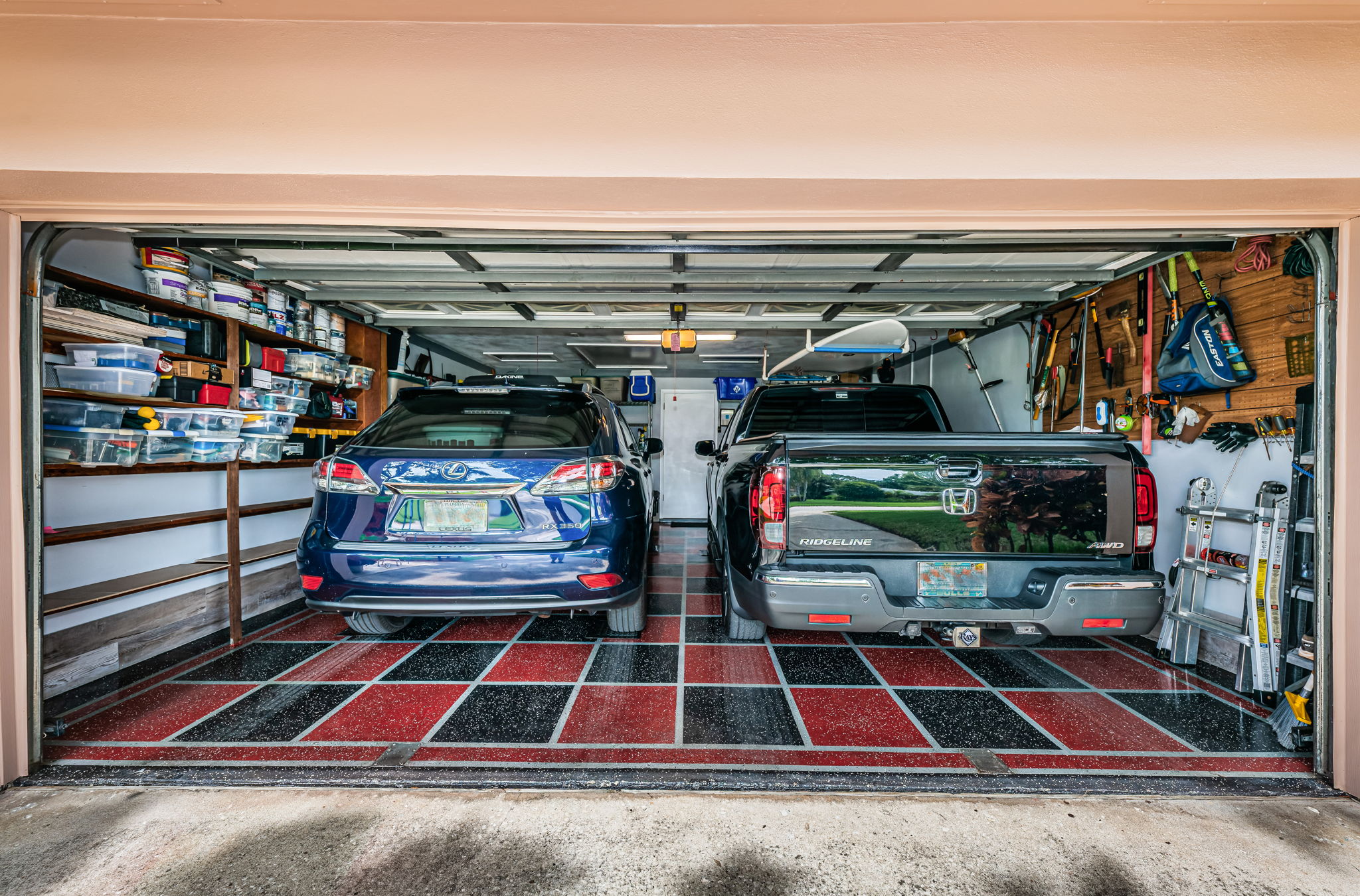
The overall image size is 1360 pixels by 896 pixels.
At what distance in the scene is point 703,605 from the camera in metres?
4.29

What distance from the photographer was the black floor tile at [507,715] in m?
2.33

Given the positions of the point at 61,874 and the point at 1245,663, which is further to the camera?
the point at 1245,663

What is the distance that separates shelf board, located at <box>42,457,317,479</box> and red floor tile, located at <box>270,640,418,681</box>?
A: 1.47 meters

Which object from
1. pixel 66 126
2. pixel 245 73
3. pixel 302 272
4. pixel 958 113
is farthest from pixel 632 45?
pixel 302 272

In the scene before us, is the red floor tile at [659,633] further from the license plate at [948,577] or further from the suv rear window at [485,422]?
the license plate at [948,577]

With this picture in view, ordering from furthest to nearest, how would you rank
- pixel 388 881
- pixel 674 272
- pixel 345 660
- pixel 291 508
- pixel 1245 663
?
pixel 291 508
pixel 674 272
pixel 345 660
pixel 1245 663
pixel 388 881

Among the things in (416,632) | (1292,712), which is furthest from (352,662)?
(1292,712)

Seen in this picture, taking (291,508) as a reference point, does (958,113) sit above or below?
above

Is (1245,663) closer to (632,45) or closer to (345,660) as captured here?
(632,45)

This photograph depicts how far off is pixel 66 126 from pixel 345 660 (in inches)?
104

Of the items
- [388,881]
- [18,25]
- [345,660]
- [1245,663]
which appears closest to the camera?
[388,881]

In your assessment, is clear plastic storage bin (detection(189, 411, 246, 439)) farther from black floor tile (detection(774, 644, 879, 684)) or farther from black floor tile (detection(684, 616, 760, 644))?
black floor tile (detection(774, 644, 879, 684))

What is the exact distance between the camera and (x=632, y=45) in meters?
1.84

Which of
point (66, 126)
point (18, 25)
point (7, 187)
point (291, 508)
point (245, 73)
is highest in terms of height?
point (18, 25)
